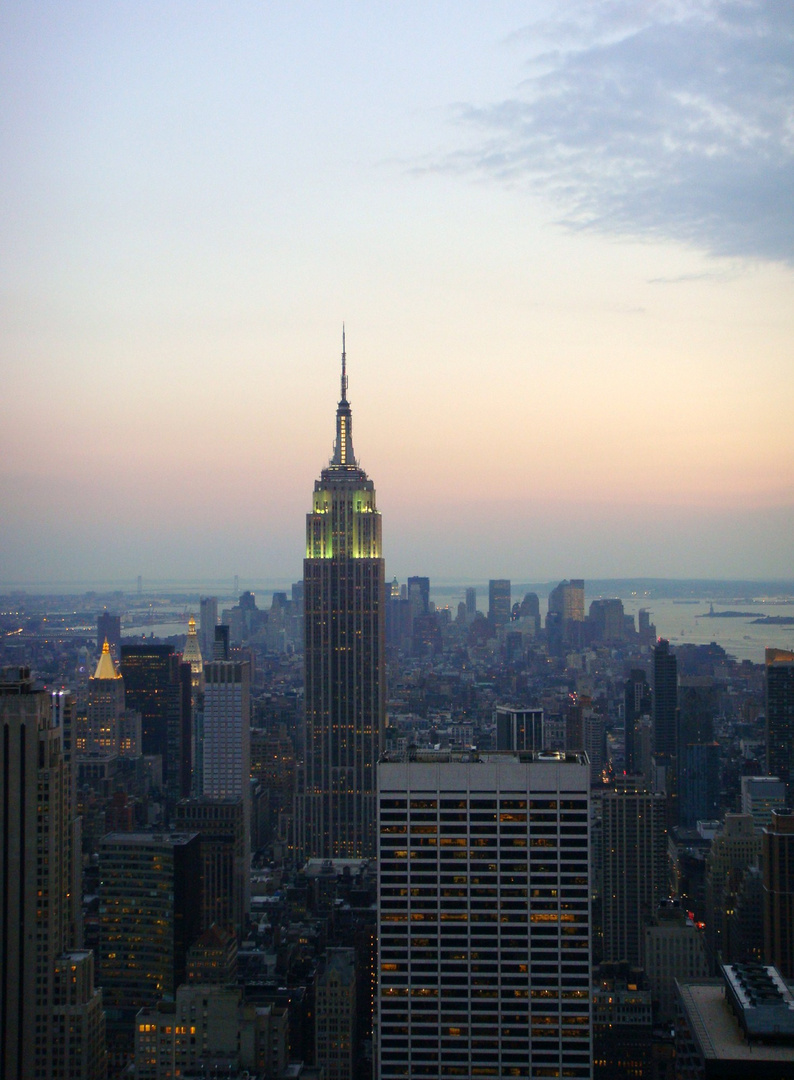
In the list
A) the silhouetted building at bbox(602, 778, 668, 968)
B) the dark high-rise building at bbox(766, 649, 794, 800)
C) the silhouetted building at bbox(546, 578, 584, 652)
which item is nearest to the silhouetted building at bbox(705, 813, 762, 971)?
the silhouetted building at bbox(602, 778, 668, 968)

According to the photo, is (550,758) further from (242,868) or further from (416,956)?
(242,868)

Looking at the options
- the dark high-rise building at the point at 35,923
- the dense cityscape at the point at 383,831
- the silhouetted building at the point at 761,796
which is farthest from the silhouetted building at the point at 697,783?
the dark high-rise building at the point at 35,923

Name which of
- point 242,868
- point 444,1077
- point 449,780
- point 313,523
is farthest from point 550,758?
point 313,523

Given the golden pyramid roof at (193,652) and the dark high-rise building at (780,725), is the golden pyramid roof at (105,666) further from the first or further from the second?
the dark high-rise building at (780,725)

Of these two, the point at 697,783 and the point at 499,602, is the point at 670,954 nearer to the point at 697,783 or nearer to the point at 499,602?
the point at 697,783

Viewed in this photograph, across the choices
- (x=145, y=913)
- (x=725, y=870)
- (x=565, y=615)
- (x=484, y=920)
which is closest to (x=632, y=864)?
(x=725, y=870)

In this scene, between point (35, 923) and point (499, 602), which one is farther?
point (499, 602)
